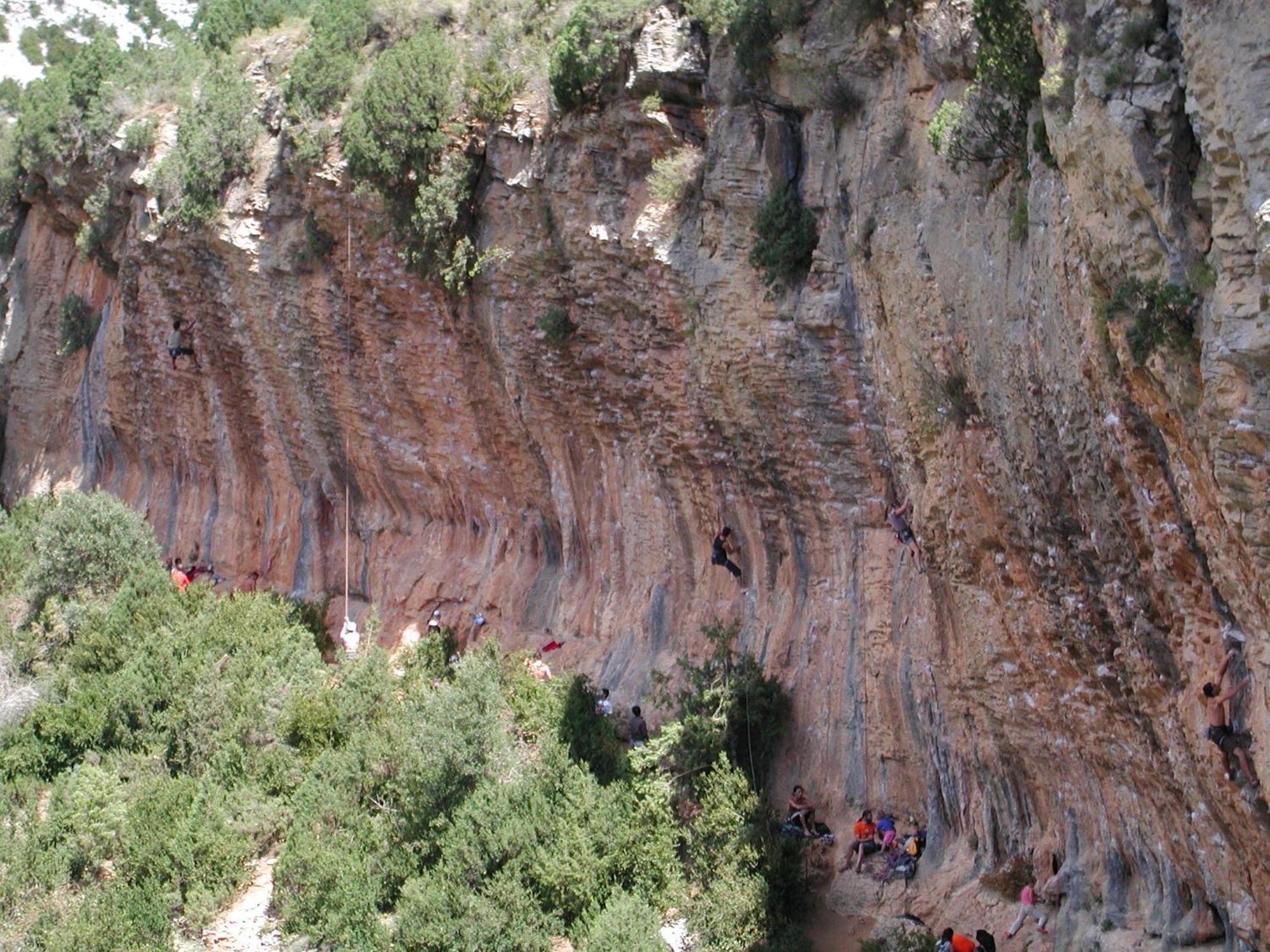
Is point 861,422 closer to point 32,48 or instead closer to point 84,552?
point 84,552

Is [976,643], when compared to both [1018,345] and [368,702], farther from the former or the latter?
[368,702]

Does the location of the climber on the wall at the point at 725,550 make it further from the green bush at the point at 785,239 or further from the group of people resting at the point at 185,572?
the group of people resting at the point at 185,572

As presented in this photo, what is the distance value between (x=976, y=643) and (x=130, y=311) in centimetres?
1928

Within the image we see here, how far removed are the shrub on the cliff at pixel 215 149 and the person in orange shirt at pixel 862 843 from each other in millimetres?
14605

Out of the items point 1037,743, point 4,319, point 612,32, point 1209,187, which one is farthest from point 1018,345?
point 4,319

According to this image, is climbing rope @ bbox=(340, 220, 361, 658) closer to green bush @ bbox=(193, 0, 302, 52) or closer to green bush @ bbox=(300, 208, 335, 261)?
green bush @ bbox=(300, 208, 335, 261)

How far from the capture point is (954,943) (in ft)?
37.9

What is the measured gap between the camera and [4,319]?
32531 millimetres

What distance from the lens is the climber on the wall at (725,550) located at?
626 inches

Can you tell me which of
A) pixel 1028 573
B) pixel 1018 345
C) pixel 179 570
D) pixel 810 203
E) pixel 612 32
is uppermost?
pixel 612 32

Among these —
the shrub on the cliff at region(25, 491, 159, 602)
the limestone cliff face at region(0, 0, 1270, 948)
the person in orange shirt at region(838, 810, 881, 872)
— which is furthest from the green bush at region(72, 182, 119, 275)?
the person in orange shirt at region(838, 810, 881, 872)

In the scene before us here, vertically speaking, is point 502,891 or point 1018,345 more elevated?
point 1018,345

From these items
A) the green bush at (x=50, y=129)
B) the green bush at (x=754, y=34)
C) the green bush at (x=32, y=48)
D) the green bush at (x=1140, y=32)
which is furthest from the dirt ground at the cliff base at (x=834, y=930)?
the green bush at (x=32, y=48)

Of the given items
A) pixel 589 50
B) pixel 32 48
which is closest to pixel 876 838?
pixel 589 50
